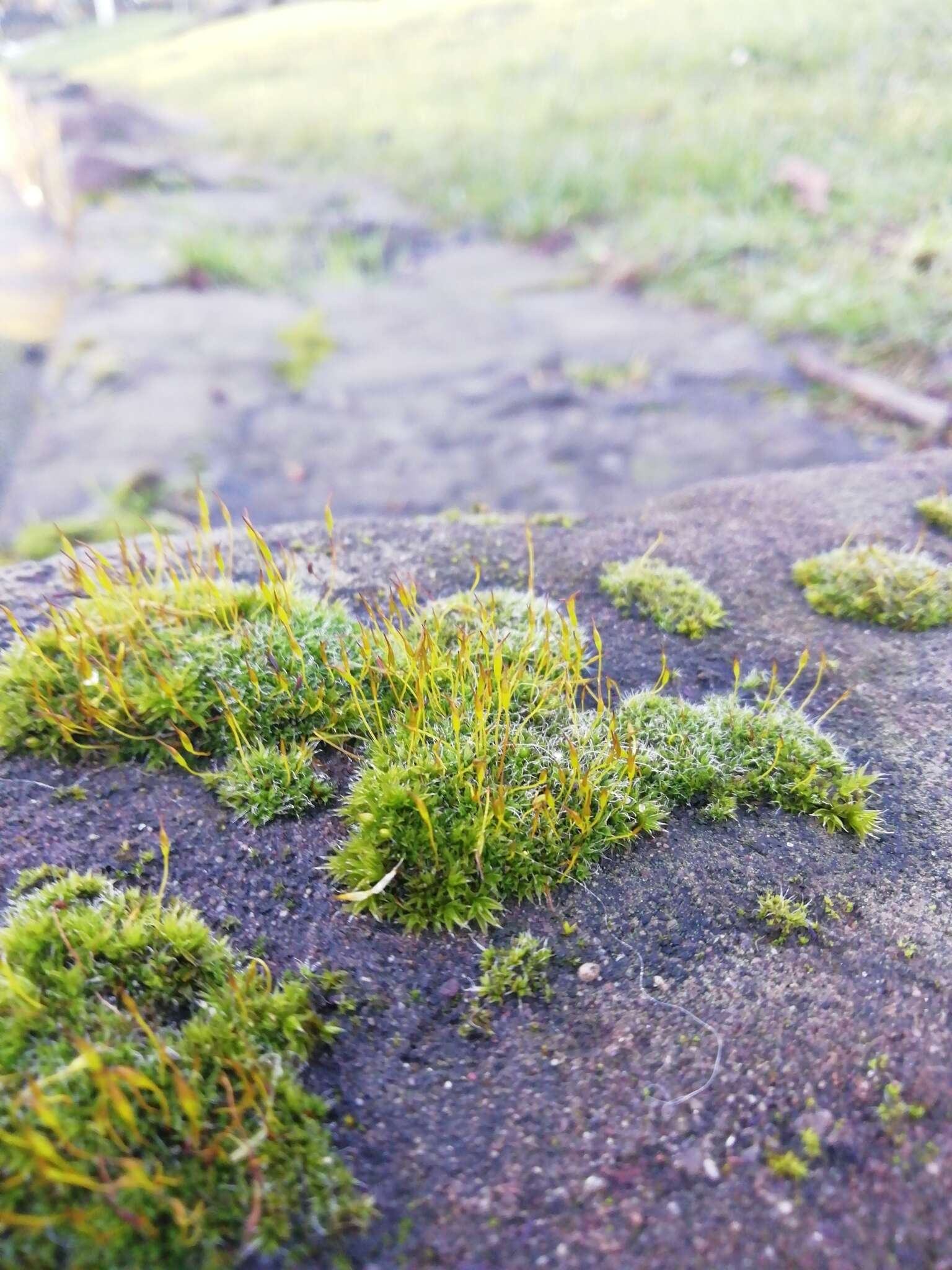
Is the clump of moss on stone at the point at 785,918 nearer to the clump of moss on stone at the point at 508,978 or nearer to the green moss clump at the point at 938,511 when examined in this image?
the clump of moss on stone at the point at 508,978

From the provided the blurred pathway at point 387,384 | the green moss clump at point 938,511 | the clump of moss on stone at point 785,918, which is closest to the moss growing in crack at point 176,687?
the clump of moss on stone at point 785,918

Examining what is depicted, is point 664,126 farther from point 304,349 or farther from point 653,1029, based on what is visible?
point 653,1029

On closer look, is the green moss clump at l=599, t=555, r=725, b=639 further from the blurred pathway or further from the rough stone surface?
the blurred pathway

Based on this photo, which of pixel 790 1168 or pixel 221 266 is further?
pixel 221 266

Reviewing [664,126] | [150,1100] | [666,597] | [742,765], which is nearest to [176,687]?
[150,1100]

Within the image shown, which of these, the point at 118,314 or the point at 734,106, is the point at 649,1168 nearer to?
the point at 118,314

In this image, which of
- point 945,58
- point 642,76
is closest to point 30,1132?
point 945,58
